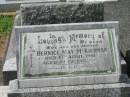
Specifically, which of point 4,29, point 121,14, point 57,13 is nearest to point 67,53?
point 57,13

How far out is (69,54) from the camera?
5.46 m

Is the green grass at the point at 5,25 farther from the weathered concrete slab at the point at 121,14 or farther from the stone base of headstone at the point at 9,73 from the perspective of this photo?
the stone base of headstone at the point at 9,73

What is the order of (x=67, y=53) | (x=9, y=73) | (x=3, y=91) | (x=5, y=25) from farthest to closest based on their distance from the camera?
(x=5, y=25) → (x=9, y=73) → (x=3, y=91) → (x=67, y=53)

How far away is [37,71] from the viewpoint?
17.7 feet

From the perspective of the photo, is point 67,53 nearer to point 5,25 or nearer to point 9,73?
point 9,73

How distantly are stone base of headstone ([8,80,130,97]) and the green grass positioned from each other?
13.4 feet

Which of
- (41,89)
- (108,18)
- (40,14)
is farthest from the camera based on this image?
(108,18)

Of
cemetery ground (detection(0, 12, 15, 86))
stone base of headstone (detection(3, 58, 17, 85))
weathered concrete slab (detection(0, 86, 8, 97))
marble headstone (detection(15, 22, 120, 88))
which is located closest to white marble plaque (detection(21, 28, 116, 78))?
marble headstone (detection(15, 22, 120, 88))

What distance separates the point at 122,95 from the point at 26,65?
4.11 feet

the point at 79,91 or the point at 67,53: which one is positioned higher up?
the point at 67,53

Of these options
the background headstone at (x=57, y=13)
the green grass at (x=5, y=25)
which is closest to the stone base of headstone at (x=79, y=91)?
the background headstone at (x=57, y=13)

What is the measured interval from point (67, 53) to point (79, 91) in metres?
0.51

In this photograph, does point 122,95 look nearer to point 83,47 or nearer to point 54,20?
point 83,47

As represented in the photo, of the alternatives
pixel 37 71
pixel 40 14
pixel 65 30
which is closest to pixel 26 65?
pixel 37 71
